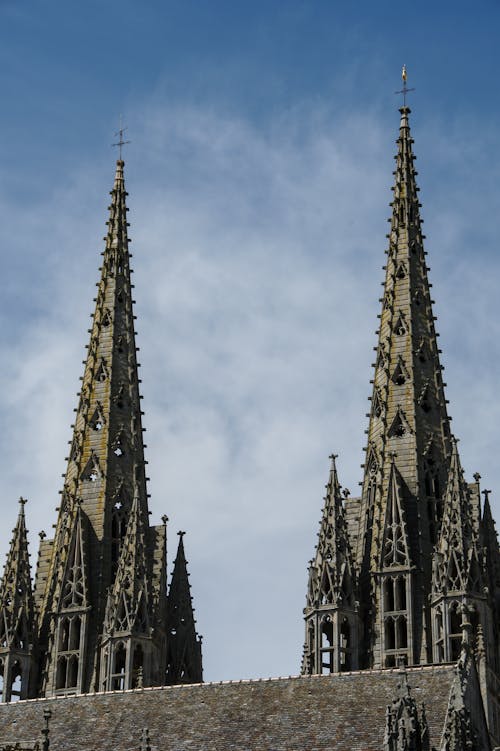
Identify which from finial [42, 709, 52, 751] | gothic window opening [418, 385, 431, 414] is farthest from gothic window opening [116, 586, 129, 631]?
finial [42, 709, 52, 751]

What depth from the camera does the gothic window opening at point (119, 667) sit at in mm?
75375

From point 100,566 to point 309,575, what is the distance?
6976 mm

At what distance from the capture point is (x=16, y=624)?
78125 mm

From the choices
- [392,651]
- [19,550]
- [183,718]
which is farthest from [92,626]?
[183,718]

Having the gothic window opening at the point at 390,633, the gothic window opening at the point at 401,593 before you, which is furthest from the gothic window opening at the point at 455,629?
the gothic window opening at the point at 390,633

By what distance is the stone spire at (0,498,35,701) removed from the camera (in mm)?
77250

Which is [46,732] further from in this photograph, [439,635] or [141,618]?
[141,618]

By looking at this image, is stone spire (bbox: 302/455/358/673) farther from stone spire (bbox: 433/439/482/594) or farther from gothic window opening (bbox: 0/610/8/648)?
gothic window opening (bbox: 0/610/8/648)

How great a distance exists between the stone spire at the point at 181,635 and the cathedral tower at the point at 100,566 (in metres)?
0.18

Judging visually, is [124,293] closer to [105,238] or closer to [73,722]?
[105,238]

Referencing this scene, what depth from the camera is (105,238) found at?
3462 inches

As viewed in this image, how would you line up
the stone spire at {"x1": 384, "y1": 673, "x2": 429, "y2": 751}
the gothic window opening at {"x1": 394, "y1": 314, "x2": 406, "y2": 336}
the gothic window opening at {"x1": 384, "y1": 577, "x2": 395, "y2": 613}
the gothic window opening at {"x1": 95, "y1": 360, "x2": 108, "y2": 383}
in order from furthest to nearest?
the gothic window opening at {"x1": 95, "y1": 360, "x2": 108, "y2": 383} → the gothic window opening at {"x1": 394, "y1": 314, "x2": 406, "y2": 336} → the gothic window opening at {"x1": 384, "y1": 577, "x2": 395, "y2": 613} → the stone spire at {"x1": 384, "y1": 673, "x2": 429, "y2": 751}

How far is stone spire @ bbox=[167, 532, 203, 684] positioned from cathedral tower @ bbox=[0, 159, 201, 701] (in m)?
0.18

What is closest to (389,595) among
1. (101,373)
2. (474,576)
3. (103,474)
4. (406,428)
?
(474,576)
